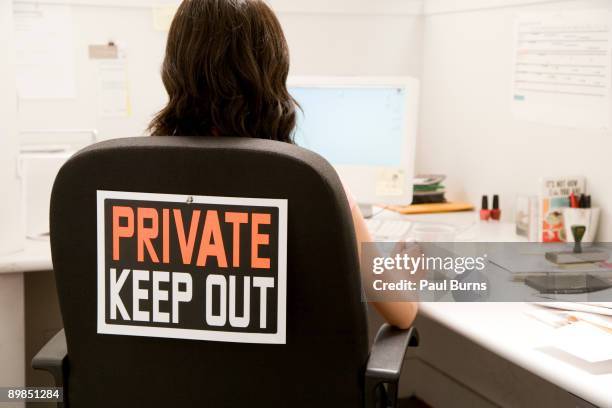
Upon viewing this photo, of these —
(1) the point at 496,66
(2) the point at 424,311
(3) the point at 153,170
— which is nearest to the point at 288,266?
(3) the point at 153,170

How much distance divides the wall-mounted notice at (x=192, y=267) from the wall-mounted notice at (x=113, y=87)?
4.44ft

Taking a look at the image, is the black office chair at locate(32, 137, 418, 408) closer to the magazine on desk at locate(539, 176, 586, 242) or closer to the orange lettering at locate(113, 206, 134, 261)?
the orange lettering at locate(113, 206, 134, 261)

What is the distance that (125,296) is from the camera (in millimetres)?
1206

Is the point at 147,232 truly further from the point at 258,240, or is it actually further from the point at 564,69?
the point at 564,69

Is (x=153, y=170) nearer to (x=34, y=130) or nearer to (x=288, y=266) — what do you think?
(x=288, y=266)

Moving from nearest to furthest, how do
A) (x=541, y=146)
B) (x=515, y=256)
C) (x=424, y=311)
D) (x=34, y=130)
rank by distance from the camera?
(x=424, y=311), (x=515, y=256), (x=541, y=146), (x=34, y=130)

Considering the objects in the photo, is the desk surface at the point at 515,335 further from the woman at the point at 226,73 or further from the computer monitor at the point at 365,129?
the computer monitor at the point at 365,129

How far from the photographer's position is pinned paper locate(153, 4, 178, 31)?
8.01 ft

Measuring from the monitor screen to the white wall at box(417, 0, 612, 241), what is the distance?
0.31 meters

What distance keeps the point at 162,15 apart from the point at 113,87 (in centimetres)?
27

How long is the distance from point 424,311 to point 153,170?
729 mm

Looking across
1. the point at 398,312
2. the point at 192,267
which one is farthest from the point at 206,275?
the point at 398,312

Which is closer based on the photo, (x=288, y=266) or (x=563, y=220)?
(x=288, y=266)

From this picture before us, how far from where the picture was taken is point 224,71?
1271 mm
